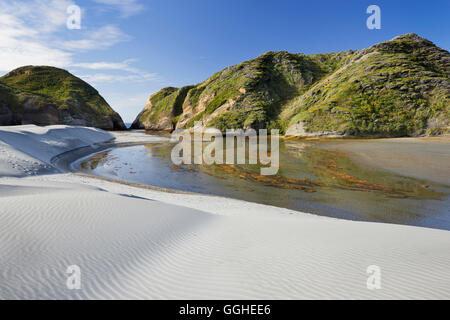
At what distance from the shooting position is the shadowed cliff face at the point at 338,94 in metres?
30.9

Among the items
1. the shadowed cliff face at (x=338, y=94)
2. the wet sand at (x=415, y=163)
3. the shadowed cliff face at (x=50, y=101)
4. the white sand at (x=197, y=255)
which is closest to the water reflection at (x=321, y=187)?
the wet sand at (x=415, y=163)

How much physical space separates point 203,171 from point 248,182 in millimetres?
4083

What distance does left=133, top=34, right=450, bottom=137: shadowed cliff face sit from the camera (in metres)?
30.9

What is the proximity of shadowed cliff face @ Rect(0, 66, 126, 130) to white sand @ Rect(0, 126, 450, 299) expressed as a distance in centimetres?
7028

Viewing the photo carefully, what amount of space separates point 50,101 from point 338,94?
244 ft

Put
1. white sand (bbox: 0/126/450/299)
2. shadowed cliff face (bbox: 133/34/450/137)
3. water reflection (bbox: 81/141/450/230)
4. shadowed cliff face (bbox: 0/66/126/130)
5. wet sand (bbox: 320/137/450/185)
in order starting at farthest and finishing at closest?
1. shadowed cliff face (bbox: 0/66/126/130)
2. shadowed cliff face (bbox: 133/34/450/137)
3. wet sand (bbox: 320/137/450/185)
4. water reflection (bbox: 81/141/450/230)
5. white sand (bbox: 0/126/450/299)

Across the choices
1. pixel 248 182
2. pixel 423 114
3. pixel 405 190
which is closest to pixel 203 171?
pixel 248 182

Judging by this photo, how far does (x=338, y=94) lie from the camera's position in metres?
36.9

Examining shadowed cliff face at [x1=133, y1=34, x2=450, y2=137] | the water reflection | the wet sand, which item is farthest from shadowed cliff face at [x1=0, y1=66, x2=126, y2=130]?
the wet sand

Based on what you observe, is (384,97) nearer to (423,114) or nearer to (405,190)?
(423,114)

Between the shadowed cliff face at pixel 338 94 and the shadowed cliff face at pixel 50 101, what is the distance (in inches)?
1244

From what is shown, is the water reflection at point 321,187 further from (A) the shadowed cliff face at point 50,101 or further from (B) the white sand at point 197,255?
(A) the shadowed cliff face at point 50,101

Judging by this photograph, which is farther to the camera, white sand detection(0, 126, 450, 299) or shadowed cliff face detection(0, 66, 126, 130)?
shadowed cliff face detection(0, 66, 126, 130)

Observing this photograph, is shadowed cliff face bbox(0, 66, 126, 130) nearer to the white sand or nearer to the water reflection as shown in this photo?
the water reflection
